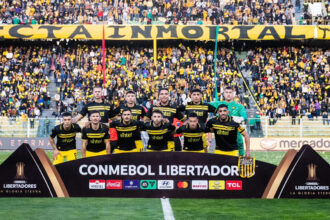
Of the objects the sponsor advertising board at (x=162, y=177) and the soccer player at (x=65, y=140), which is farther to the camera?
the soccer player at (x=65, y=140)

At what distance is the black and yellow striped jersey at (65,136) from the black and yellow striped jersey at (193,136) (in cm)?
205

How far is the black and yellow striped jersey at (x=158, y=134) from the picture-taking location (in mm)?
9898

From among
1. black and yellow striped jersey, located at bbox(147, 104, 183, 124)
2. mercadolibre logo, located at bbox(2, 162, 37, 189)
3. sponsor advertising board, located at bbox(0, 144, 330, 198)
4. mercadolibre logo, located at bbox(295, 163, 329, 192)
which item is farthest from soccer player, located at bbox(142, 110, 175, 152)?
mercadolibre logo, located at bbox(295, 163, 329, 192)

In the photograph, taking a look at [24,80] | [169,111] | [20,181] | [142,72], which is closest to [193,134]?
[169,111]

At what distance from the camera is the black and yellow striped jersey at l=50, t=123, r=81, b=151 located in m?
10.6

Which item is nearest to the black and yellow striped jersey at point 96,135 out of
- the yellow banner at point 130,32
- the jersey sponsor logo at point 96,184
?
the jersey sponsor logo at point 96,184

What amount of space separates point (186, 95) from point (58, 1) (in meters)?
11.7

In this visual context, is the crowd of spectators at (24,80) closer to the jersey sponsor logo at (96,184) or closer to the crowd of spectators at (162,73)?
the crowd of spectators at (162,73)

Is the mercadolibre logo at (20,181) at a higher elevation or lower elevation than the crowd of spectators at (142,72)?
lower

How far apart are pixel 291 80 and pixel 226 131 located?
21785 mm

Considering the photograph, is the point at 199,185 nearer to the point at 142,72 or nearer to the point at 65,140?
the point at 65,140

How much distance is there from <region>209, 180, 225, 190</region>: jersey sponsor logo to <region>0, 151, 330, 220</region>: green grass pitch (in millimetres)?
209

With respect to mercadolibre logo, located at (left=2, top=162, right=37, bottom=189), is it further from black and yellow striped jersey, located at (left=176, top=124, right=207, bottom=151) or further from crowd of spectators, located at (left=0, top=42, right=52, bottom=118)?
crowd of spectators, located at (left=0, top=42, right=52, bottom=118)

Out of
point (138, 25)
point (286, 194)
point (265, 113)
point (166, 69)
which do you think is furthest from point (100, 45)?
point (286, 194)
